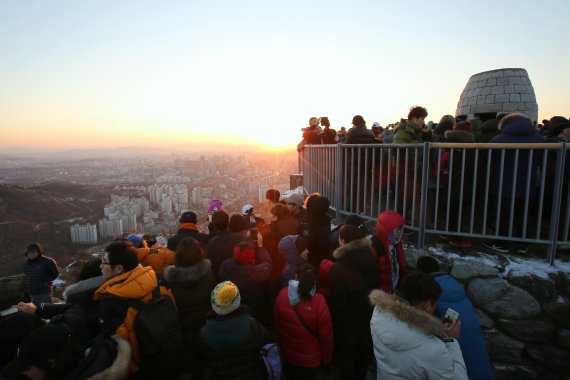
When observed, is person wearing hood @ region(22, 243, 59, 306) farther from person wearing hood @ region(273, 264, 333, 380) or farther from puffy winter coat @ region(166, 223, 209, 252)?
person wearing hood @ region(273, 264, 333, 380)

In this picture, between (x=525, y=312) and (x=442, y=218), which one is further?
(x=442, y=218)

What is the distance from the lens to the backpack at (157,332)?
2645 millimetres

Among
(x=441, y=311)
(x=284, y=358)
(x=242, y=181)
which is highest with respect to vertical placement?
(x=441, y=311)

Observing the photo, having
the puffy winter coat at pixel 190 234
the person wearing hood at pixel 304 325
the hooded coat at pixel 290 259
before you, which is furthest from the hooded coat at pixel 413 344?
the puffy winter coat at pixel 190 234

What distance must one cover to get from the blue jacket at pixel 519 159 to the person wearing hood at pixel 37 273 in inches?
288

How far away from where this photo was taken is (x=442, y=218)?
16.2 ft

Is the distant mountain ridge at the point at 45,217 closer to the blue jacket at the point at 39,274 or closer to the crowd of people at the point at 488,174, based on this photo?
the blue jacket at the point at 39,274

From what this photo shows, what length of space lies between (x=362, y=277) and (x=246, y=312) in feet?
4.01

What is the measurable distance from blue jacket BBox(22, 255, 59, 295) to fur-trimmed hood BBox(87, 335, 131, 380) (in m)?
4.54

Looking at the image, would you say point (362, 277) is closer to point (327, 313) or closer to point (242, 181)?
point (327, 313)

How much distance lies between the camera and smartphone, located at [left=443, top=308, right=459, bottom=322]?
7.84 feet

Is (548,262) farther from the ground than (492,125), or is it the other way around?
(492,125)

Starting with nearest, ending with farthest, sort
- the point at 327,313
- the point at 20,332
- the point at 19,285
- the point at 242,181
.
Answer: the point at 20,332 < the point at 327,313 < the point at 19,285 < the point at 242,181

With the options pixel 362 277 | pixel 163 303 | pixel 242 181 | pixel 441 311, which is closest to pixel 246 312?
pixel 163 303
